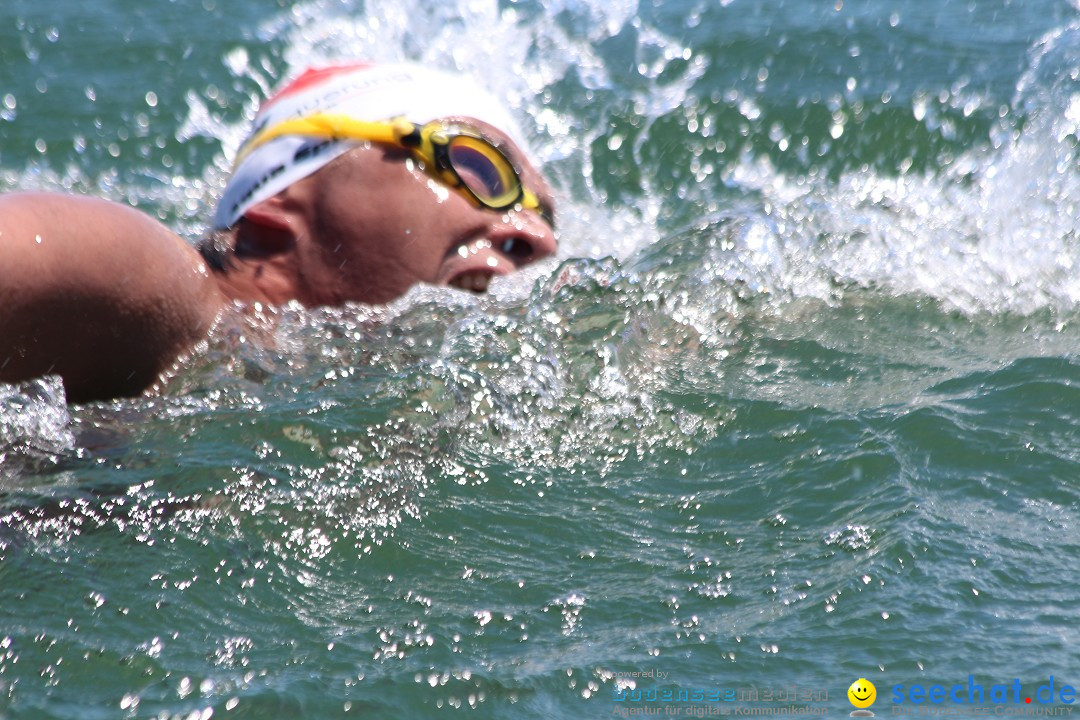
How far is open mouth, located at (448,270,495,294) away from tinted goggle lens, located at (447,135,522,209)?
188 mm

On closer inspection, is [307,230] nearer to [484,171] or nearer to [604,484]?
[484,171]

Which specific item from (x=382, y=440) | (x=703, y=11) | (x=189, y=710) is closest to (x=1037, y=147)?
(x=703, y=11)

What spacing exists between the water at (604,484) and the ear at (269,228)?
0.20 m

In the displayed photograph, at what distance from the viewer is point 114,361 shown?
252 cm

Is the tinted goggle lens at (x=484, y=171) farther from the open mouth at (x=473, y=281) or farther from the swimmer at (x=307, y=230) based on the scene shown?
the open mouth at (x=473, y=281)

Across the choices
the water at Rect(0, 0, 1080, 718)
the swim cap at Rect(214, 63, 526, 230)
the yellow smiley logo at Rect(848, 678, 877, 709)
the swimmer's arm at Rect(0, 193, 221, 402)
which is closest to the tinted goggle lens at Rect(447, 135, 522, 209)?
the swim cap at Rect(214, 63, 526, 230)

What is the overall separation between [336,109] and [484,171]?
399mm

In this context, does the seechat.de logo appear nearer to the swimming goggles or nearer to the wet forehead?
the swimming goggles

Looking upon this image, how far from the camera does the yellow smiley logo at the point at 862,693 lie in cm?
199

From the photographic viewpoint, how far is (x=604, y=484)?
8.57 ft

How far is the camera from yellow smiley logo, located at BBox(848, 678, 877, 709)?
1989 mm

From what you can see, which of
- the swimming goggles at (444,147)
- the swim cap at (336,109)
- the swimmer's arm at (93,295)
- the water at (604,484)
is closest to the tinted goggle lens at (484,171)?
the swimming goggles at (444,147)

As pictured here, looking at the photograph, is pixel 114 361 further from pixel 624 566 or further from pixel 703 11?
pixel 703 11

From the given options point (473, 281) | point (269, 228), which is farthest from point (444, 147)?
point (269, 228)
